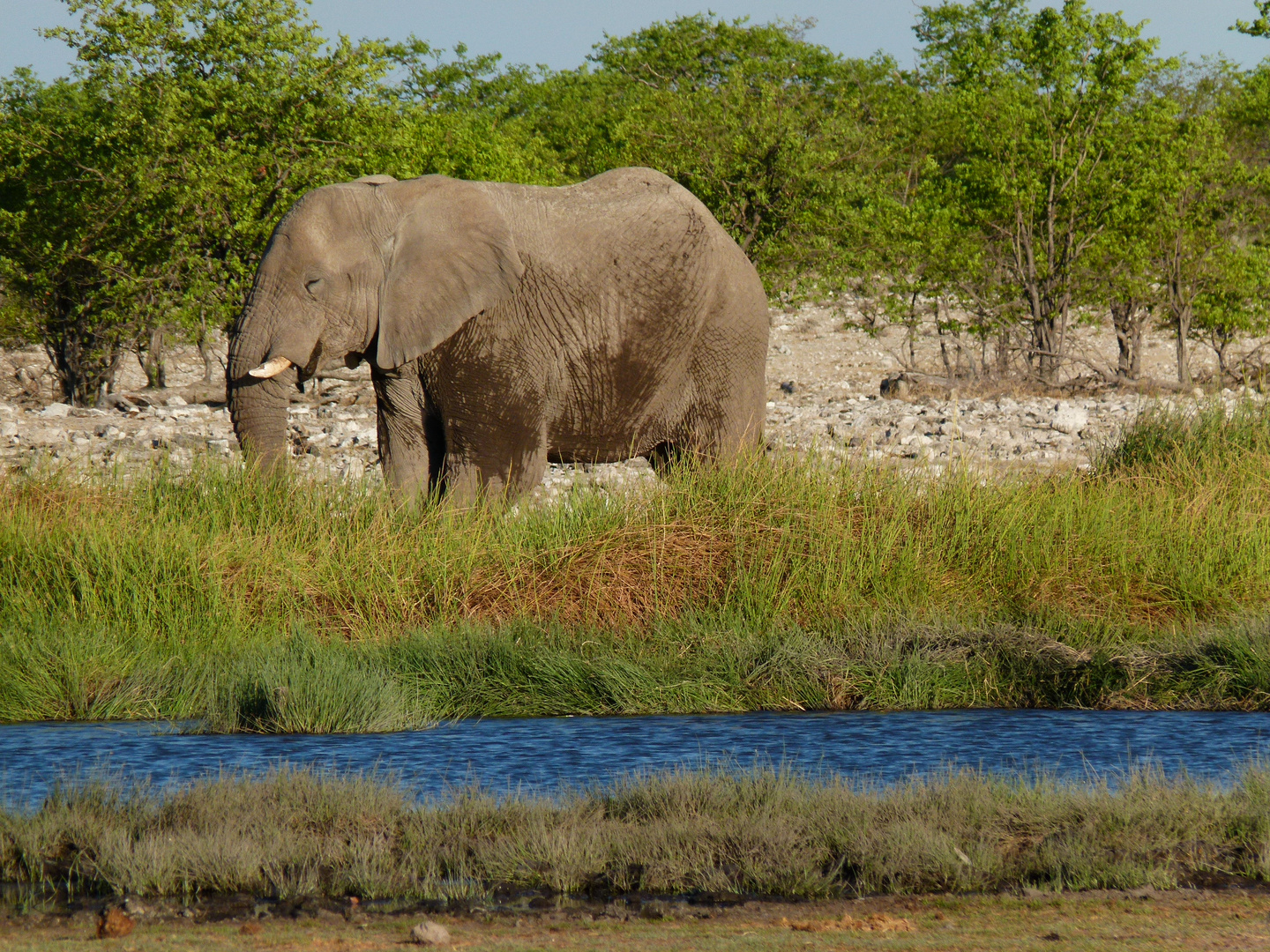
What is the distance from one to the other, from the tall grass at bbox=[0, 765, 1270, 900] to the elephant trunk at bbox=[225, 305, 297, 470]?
16.0 ft

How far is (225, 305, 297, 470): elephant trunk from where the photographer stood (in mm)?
10227

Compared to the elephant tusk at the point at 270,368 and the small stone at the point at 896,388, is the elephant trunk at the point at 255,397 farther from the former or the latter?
the small stone at the point at 896,388

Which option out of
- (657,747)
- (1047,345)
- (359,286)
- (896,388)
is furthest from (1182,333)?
(657,747)

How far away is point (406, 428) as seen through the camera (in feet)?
34.7

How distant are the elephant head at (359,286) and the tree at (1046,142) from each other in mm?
16917

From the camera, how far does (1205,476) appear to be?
12023 millimetres

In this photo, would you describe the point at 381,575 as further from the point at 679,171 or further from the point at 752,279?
the point at 679,171

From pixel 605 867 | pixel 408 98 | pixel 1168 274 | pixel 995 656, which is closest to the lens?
pixel 605 867

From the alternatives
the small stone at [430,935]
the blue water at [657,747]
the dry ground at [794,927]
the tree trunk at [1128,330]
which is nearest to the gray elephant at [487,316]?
the blue water at [657,747]

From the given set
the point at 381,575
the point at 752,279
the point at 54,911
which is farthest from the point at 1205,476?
the point at 54,911

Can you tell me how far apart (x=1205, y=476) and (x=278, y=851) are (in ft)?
29.1

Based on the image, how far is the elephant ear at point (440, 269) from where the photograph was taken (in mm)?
10242

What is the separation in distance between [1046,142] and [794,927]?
2336 centimetres

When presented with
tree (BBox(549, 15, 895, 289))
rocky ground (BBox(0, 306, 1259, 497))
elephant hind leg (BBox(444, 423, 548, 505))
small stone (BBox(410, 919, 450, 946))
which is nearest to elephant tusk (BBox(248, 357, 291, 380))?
rocky ground (BBox(0, 306, 1259, 497))
